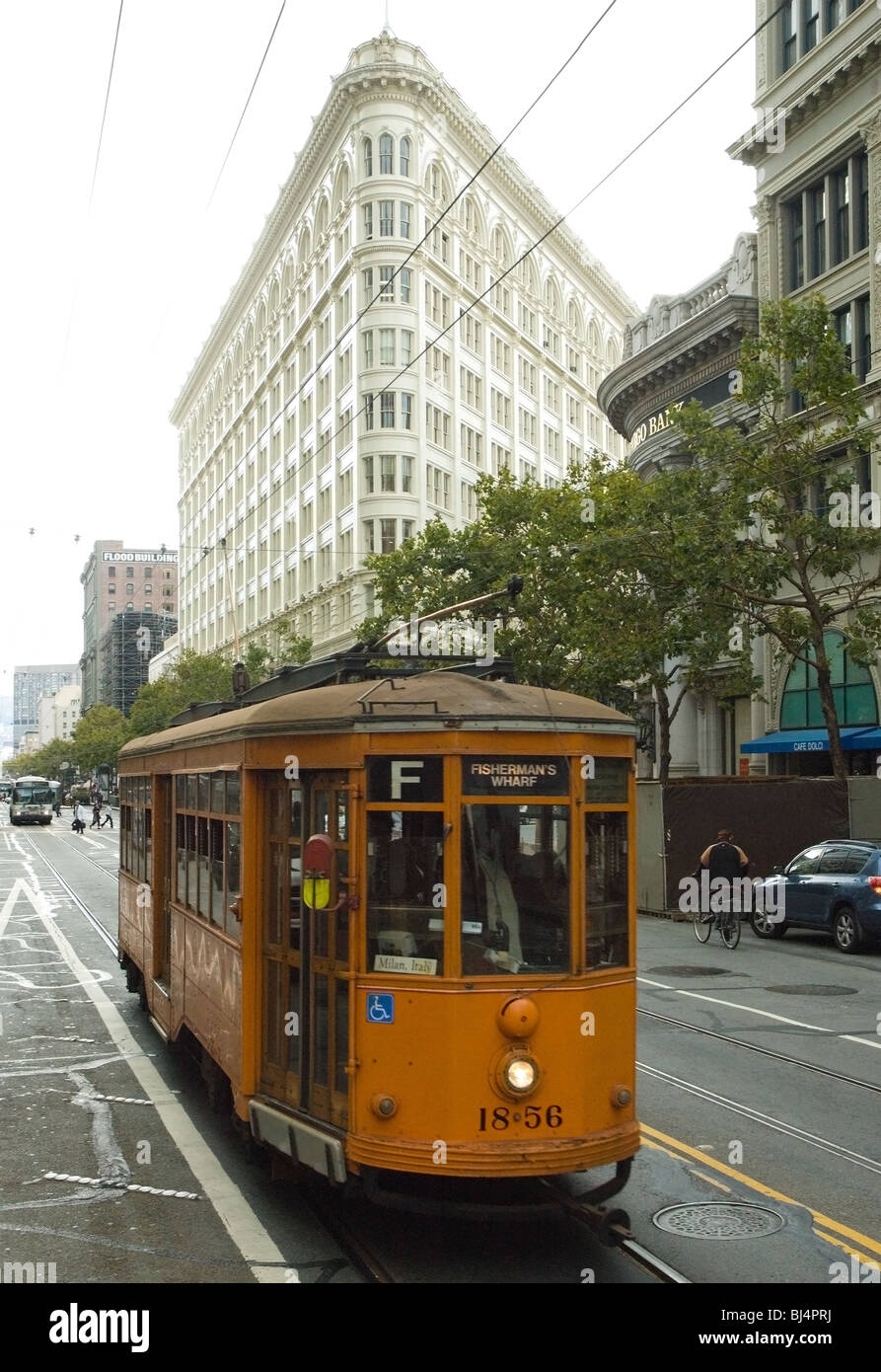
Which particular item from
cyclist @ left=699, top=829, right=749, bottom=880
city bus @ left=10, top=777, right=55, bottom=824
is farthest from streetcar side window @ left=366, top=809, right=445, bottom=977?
city bus @ left=10, top=777, right=55, bottom=824

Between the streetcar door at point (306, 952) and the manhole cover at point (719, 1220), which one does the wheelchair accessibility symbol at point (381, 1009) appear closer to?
the streetcar door at point (306, 952)

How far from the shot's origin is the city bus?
78.9 meters

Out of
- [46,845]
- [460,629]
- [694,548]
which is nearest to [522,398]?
[46,845]

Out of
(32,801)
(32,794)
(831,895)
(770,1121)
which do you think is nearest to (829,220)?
(831,895)

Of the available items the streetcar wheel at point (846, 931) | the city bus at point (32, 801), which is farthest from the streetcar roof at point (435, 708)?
the city bus at point (32, 801)

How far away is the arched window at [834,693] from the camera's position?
103ft

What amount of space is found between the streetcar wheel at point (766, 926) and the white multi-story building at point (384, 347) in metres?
28.3

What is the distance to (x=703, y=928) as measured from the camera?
73.9 ft

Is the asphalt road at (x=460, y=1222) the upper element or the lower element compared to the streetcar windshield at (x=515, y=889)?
lower

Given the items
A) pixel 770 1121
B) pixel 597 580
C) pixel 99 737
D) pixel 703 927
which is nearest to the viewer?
pixel 770 1121

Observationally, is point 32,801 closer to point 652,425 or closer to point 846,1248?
point 652,425

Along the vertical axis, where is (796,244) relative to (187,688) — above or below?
above

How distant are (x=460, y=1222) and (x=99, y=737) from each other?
11424 centimetres
